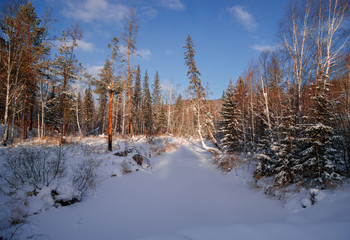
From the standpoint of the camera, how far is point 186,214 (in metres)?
4.81

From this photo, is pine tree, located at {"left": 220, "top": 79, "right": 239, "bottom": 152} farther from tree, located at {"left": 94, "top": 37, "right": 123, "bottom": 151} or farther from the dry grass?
tree, located at {"left": 94, "top": 37, "right": 123, "bottom": 151}

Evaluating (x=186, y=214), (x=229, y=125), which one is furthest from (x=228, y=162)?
(x=186, y=214)

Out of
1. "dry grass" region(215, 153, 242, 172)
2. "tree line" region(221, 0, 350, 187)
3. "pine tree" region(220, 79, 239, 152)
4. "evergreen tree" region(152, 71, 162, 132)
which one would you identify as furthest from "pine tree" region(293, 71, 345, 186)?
"evergreen tree" region(152, 71, 162, 132)

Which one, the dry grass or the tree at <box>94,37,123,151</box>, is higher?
the tree at <box>94,37,123,151</box>

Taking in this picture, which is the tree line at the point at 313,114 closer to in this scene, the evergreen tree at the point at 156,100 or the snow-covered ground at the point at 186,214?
the snow-covered ground at the point at 186,214

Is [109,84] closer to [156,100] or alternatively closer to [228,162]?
[228,162]

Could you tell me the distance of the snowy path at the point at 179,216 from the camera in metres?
Answer: 3.21

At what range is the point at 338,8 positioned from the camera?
22.6ft

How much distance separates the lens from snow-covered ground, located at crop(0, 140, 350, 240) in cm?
321

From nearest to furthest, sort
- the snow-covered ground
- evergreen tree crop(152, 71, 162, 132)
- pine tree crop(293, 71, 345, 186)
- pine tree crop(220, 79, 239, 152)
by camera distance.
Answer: the snow-covered ground
pine tree crop(293, 71, 345, 186)
pine tree crop(220, 79, 239, 152)
evergreen tree crop(152, 71, 162, 132)

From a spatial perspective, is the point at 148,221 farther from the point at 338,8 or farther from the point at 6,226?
the point at 338,8

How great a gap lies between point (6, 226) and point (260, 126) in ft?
48.6

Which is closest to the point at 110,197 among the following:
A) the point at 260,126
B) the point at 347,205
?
the point at 347,205

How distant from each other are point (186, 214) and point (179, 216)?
0.30 m
